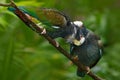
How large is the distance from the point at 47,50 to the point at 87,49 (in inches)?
26.3

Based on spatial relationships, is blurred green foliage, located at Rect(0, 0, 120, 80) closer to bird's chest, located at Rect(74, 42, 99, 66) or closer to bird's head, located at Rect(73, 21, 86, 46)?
bird's chest, located at Rect(74, 42, 99, 66)

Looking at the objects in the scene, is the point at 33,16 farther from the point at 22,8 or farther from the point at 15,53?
the point at 15,53

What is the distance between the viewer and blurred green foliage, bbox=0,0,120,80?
4.39 feet

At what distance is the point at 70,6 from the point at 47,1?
0.31 meters

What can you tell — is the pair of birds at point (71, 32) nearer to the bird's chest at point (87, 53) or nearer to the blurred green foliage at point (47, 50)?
the bird's chest at point (87, 53)

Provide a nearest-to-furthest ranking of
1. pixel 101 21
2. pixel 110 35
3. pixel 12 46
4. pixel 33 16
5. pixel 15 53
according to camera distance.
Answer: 1. pixel 33 16
2. pixel 12 46
3. pixel 15 53
4. pixel 101 21
5. pixel 110 35

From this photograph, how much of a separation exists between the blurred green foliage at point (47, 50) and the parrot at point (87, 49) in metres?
0.33

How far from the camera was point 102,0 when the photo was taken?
1743 mm

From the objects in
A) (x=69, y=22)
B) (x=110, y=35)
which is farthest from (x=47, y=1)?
(x=69, y=22)

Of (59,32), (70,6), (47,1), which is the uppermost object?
(59,32)

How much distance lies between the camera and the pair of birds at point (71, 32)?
688mm

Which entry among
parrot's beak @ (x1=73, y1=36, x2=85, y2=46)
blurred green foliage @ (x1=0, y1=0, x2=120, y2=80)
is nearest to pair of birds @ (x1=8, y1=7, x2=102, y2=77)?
parrot's beak @ (x1=73, y1=36, x2=85, y2=46)

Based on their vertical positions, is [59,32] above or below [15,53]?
above

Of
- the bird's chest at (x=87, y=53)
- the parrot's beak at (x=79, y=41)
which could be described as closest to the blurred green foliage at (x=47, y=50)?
the bird's chest at (x=87, y=53)
